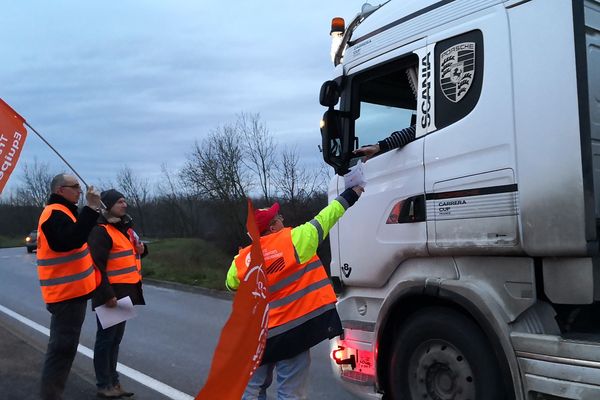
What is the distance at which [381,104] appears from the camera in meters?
4.14

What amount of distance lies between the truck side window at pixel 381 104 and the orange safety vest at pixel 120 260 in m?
2.58

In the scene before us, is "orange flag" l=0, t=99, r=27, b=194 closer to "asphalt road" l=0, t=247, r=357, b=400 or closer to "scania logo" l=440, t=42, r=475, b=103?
"asphalt road" l=0, t=247, r=357, b=400

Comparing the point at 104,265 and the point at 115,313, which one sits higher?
the point at 104,265

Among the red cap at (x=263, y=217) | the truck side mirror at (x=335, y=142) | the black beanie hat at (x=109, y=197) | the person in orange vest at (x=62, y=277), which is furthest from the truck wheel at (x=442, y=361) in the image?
the black beanie hat at (x=109, y=197)

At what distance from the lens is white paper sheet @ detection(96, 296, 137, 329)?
4852 millimetres

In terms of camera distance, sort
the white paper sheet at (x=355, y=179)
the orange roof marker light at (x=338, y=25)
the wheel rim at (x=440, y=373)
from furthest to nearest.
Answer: the orange roof marker light at (x=338, y=25) → the white paper sheet at (x=355, y=179) → the wheel rim at (x=440, y=373)

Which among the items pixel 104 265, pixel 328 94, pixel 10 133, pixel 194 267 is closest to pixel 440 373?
pixel 328 94

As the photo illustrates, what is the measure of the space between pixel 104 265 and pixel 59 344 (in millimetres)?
847

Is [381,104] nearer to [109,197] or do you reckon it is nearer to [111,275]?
[109,197]

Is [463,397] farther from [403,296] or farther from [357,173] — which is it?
[357,173]

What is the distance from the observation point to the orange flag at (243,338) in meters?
2.92

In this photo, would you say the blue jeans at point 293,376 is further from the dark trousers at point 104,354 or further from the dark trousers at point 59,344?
the dark trousers at point 104,354

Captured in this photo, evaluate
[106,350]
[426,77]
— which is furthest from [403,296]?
[106,350]

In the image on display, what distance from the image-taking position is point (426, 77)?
3541 millimetres
